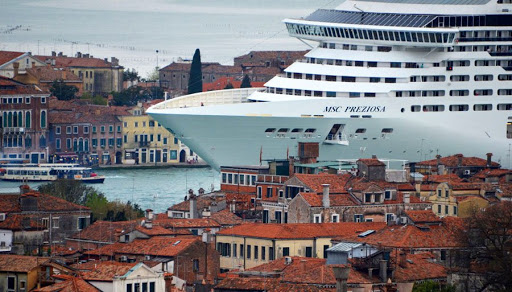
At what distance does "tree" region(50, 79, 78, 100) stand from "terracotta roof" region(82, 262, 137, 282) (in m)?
60.8

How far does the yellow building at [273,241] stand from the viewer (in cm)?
2680

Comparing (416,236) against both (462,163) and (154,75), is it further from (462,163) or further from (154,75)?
(154,75)

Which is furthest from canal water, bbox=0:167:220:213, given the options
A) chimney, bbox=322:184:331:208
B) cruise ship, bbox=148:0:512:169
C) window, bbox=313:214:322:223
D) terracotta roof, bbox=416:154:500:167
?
window, bbox=313:214:322:223

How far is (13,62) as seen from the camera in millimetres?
81688

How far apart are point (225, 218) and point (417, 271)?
8.54 meters

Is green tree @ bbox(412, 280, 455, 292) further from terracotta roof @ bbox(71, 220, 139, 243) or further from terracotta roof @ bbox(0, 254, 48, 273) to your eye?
terracotta roof @ bbox(71, 220, 139, 243)

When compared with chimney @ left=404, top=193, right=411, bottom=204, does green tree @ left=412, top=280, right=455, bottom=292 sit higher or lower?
lower

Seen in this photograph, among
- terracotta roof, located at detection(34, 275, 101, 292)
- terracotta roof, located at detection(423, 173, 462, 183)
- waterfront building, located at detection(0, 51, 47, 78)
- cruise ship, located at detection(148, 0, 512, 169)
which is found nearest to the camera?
terracotta roof, located at detection(34, 275, 101, 292)

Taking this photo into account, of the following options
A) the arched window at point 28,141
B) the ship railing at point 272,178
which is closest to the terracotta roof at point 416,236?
the ship railing at point 272,178

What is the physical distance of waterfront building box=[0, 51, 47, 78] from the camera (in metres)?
80.8

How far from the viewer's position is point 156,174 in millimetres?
66750

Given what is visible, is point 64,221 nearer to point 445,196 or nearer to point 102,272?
point 445,196

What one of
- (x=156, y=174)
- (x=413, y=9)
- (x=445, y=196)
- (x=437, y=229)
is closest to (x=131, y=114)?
(x=156, y=174)

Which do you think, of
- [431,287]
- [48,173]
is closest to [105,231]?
[431,287]
